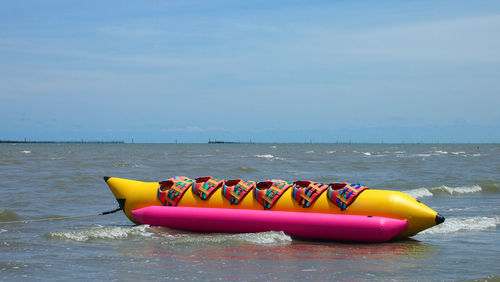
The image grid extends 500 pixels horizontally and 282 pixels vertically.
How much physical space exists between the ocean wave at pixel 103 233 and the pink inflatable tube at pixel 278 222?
1.25 ft

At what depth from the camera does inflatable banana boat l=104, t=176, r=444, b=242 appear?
987 centimetres

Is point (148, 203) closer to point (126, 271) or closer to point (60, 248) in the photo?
point (60, 248)

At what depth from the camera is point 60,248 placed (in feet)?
31.3

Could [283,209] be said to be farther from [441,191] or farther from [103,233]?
[441,191]

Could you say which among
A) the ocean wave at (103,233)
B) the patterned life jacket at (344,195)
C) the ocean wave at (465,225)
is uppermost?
the patterned life jacket at (344,195)

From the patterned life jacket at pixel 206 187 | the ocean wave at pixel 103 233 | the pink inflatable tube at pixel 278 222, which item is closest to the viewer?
the pink inflatable tube at pixel 278 222

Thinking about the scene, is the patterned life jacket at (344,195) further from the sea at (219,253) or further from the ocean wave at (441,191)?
the ocean wave at (441,191)

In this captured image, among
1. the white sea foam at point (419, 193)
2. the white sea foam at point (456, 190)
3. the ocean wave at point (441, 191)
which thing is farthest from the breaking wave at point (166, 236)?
the white sea foam at point (456, 190)

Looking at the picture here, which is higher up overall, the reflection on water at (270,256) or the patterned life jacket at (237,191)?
the patterned life jacket at (237,191)

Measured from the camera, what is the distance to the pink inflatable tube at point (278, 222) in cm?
983

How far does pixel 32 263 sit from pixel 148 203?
3.42m

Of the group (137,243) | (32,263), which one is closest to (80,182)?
(137,243)

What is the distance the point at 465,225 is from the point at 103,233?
22.1 feet

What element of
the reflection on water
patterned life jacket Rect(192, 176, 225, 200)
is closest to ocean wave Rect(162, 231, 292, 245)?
the reflection on water
